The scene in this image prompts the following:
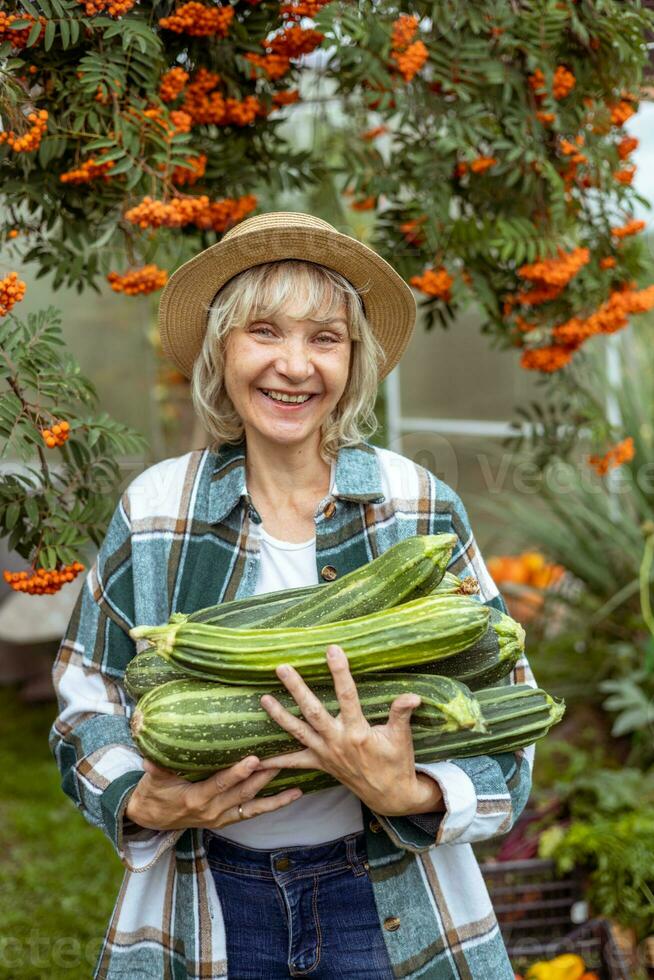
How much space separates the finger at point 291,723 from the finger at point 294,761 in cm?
4

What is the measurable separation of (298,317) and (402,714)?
69 centimetres

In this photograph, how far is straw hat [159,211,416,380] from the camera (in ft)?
5.26

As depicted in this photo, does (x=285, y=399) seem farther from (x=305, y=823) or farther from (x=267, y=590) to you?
(x=305, y=823)

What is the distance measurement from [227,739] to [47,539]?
2.17 feet

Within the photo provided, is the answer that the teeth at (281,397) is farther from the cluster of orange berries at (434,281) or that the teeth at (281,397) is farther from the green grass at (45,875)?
the green grass at (45,875)

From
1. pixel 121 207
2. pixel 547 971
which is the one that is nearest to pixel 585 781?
pixel 547 971

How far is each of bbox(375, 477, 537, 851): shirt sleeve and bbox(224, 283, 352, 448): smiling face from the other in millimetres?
360

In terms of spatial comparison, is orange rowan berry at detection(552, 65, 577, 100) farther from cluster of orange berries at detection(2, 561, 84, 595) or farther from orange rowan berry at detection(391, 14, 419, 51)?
cluster of orange berries at detection(2, 561, 84, 595)

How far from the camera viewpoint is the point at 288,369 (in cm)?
158

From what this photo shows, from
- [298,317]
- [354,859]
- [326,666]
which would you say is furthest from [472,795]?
[298,317]

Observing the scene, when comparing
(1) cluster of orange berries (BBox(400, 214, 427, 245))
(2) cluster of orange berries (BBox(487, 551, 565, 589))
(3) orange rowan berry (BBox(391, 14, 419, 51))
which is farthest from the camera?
(2) cluster of orange berries (BBox(487, 551, 565, 589))

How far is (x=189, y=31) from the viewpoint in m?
1.89

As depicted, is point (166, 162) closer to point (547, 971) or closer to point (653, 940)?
point (547, 971)

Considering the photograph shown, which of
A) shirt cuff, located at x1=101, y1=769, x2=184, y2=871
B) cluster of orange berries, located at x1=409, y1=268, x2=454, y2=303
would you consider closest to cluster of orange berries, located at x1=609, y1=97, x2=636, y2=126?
cluster of orange berries, located at x1=409, y1=268, x2=454, y2=303
